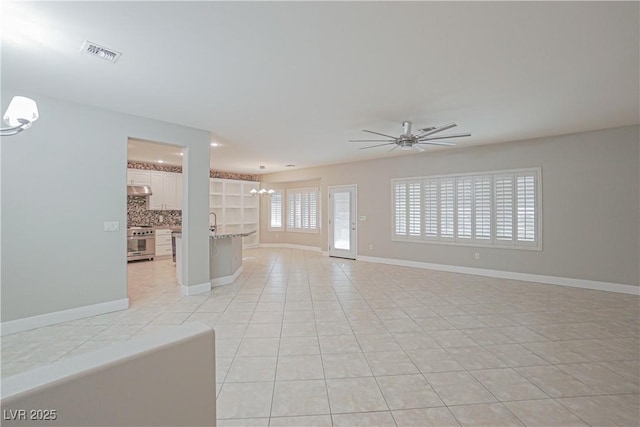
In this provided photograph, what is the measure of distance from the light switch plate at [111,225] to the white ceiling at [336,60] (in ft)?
4.87

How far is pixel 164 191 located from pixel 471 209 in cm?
770

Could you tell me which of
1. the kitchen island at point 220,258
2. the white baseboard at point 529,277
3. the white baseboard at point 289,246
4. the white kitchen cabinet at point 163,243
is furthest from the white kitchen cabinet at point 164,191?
the white baseboard at point 529,277

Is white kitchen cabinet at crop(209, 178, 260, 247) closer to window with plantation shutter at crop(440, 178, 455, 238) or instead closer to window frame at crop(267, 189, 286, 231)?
window frame at crop(267, 189, 286, 231)

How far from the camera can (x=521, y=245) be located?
5.38m

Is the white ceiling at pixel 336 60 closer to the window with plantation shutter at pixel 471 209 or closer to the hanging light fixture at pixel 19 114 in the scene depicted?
the hanging light fixture at pixel 19 114

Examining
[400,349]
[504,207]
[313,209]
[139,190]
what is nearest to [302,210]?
[313,209]

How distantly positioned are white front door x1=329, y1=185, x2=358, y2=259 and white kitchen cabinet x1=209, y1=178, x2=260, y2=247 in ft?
10.2

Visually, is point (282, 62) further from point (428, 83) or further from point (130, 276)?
point (130, 276)

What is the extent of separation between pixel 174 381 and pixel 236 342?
76.8 inches

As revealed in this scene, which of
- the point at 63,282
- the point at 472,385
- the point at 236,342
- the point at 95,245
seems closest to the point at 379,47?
the point at 472,385

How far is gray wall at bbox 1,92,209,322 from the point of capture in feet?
10.1

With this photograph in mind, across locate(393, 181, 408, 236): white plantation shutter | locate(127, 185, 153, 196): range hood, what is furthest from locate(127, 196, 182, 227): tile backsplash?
locate(393, 181, 408, 236): white plantation shutter

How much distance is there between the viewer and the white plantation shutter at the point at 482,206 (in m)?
5.73

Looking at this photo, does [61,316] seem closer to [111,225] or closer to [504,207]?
[111,225]
